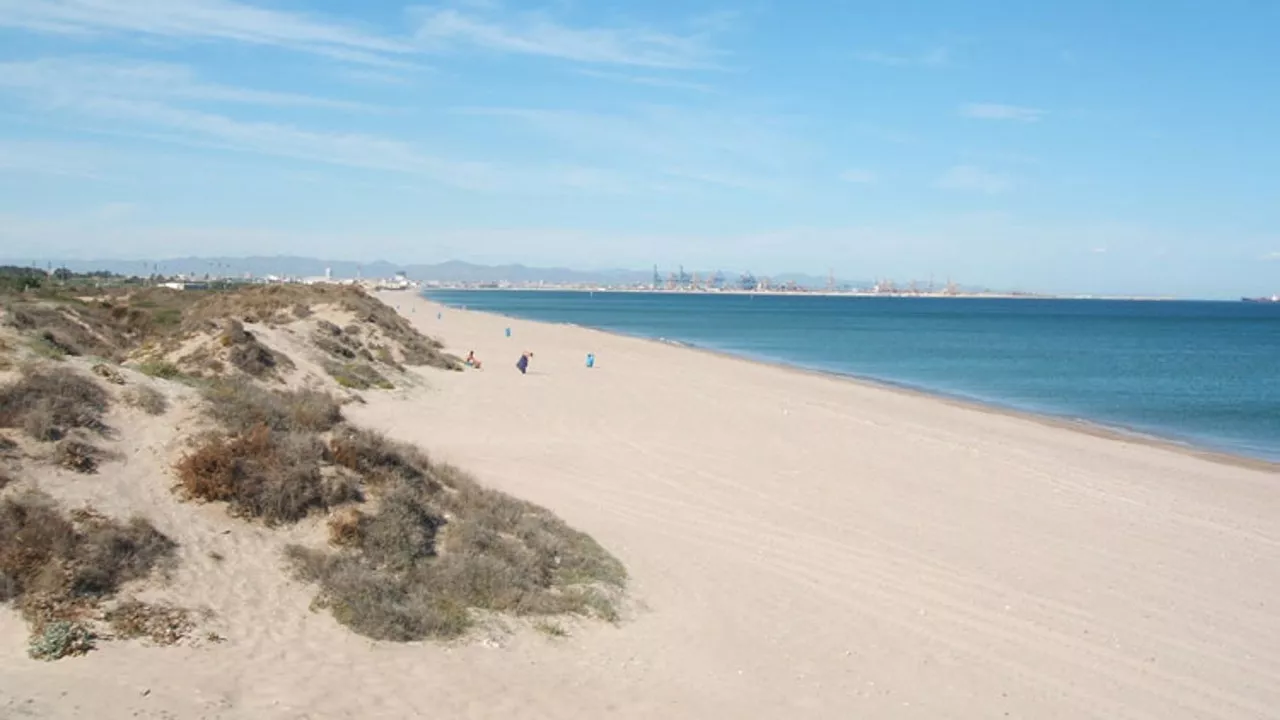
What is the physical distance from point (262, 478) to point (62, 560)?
2.32m

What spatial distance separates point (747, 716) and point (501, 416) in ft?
51.9

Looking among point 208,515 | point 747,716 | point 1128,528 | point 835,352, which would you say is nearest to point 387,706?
point 747,716

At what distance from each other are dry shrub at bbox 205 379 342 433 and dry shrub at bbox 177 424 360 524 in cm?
60

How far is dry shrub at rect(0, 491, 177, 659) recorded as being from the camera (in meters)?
7.71

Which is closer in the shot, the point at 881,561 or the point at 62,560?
the point at 62,560

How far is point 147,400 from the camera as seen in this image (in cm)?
1167

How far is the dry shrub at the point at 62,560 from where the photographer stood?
7711 millimetres

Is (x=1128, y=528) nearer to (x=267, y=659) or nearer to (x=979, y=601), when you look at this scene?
(x=979, y=601)

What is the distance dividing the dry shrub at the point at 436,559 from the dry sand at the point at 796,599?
1.05 ft

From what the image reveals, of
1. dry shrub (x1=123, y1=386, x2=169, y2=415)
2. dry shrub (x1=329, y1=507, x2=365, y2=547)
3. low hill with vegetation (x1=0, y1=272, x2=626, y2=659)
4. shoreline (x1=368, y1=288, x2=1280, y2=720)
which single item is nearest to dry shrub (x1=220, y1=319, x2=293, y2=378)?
shoreline (x1=368, y1=288, x2=1280, y2=720)

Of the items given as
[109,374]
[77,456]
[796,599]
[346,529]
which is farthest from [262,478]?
[796,599]

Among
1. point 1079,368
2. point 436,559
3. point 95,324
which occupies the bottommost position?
point 1079,368

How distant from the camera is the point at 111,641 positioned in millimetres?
7629

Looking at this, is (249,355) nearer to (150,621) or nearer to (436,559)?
(436,559)
